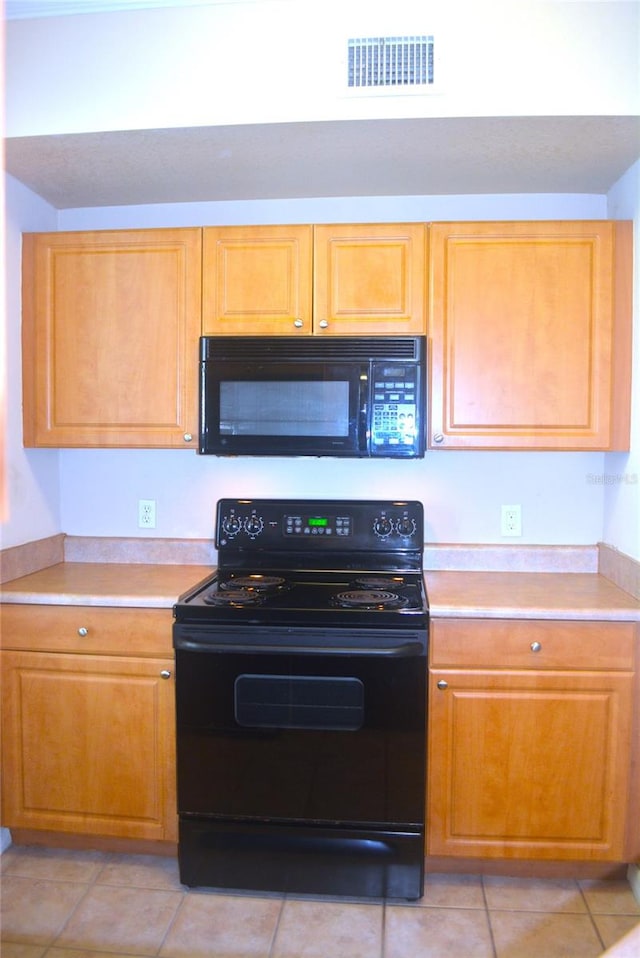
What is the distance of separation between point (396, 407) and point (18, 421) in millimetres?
1285

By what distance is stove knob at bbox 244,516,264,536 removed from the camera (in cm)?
237

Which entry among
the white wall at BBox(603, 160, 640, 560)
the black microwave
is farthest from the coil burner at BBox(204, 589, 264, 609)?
the white wall at BBox(603, 160, 640, 560)

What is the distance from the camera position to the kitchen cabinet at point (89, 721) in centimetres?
201

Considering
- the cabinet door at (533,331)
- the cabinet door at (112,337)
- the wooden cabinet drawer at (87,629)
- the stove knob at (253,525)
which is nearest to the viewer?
the wooden cabinet drawer at (87,629)

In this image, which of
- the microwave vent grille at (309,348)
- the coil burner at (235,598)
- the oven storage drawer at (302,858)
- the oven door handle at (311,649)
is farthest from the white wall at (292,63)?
the oven storage drawer at (302,858)

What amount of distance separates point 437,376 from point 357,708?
3.41 ft

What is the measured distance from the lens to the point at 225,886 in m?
1.97

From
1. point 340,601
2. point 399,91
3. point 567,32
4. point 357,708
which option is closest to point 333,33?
point 399,91

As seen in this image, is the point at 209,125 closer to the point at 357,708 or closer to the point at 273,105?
the point at 273,105

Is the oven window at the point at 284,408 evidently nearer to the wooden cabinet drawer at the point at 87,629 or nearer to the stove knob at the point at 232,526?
the stove knob at the point at 232,526

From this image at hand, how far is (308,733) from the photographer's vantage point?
6.20 ft

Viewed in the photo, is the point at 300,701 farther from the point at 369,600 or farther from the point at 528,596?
the point at 528,596

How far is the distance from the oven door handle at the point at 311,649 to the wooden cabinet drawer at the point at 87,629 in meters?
0.13

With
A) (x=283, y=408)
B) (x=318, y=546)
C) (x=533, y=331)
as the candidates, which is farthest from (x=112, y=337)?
(x=533, y=331)
